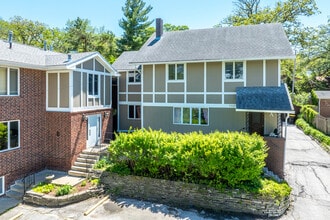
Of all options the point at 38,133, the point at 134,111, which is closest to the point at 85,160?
the point at 38,133

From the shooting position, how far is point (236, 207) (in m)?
10.0

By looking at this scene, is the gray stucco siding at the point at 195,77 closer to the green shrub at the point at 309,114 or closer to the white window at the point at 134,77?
the white window at the point at 134,77

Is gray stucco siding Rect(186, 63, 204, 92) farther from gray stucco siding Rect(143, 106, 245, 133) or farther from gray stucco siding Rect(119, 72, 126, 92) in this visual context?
gray stucco siding Rect(119, 72, 126, 92)

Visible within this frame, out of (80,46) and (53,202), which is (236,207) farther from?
(80,46)

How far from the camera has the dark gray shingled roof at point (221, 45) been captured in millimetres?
13859

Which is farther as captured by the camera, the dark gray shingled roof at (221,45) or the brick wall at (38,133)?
the dark gray shingled roof at (221,45)

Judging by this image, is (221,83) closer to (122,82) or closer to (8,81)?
(122,82)

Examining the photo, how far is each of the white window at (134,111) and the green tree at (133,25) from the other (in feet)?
58.3

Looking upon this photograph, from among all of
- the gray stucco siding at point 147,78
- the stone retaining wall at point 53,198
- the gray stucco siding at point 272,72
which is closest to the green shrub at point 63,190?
the stone retaining wall at point 53,198

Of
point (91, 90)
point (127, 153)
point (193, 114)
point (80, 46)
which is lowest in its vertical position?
point (127, 153)

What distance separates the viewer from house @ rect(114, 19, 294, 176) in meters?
13.3

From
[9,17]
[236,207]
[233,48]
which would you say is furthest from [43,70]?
[9,17]

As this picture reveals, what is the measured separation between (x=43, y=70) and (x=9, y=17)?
27.5 metres

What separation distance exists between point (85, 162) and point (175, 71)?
8.16 metres
